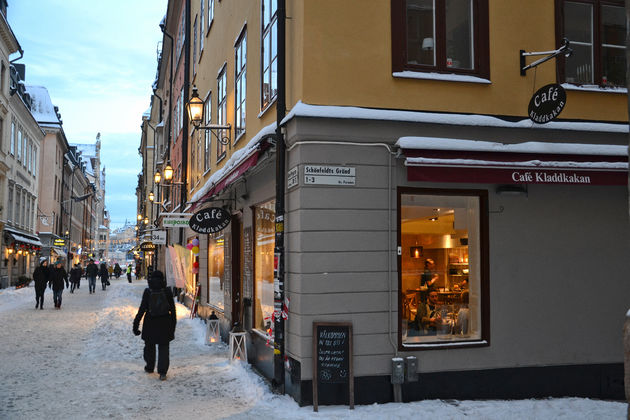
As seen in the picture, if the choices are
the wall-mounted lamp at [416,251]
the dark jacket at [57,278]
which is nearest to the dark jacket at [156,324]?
the wall-mounted lamp at [416,251]

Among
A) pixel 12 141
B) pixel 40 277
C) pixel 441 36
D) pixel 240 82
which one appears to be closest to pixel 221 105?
pixel 240 82

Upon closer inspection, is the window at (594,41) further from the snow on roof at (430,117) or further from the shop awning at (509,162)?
the shop awning at (509,162)

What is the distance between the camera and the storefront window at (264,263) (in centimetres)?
1004

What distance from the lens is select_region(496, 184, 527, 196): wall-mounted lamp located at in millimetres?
8508

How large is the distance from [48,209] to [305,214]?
181 ft

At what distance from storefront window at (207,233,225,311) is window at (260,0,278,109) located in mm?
5650

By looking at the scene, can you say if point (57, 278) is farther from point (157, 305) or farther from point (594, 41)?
point (594, 41)

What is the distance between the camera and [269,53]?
32.1 ft

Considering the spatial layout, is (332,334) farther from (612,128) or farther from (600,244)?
(612,128)

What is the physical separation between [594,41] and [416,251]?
4.31 metres

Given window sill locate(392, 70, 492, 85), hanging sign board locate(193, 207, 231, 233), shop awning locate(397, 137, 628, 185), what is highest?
window sill locate(392, 70, 492, 85)

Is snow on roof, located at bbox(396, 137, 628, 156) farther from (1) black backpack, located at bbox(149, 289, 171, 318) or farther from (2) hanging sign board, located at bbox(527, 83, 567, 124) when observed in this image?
(1) black backpack, located at bbox(149, 289, 171, 318)

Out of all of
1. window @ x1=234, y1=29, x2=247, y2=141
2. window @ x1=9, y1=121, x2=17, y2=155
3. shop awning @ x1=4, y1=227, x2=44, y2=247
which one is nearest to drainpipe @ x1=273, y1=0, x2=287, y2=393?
window @ x1=234, y1=29, x2=247, y2=141

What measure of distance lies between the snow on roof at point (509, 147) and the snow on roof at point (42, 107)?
58.6 meters
